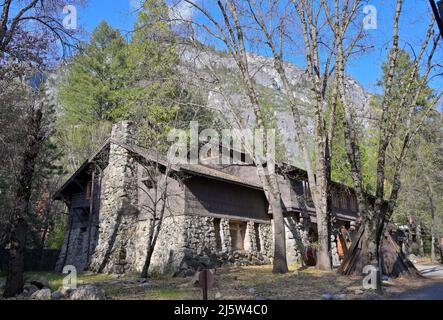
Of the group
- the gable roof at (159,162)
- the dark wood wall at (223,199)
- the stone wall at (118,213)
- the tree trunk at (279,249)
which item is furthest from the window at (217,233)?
the tree trunk at (279,249)

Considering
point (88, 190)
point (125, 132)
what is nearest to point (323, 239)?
point (125, 132)

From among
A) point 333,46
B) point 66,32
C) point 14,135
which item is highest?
point 333,46

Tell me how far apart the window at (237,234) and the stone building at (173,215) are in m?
0.05

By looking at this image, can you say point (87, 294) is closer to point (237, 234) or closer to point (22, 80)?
point (22, 80)

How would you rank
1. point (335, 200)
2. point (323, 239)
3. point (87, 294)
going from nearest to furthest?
point (87, 294) → point (323, 239) → point (335, 200)

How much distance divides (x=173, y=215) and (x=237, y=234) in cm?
441

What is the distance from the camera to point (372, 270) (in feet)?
32.4

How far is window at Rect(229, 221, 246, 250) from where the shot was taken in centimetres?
2088

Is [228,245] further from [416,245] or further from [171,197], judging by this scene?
[416,245]

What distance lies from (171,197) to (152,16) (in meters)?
8.47

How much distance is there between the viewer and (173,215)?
18.6 metres

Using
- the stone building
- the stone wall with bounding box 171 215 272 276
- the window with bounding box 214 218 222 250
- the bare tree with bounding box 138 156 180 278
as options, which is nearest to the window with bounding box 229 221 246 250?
the stone building

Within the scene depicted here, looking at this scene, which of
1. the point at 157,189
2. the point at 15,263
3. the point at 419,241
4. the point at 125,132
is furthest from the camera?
the point at 419,241
